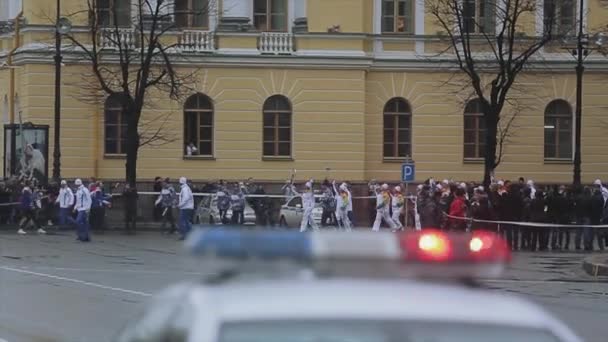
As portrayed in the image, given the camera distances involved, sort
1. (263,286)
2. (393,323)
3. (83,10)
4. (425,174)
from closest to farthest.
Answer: (393,323) → (263,286) → (83,10) → (425,174)

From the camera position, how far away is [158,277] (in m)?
22.4

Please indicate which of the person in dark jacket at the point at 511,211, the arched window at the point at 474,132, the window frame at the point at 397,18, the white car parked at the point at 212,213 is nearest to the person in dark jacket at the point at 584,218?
the person in dark jacket at the point at 511,211

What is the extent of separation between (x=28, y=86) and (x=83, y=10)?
143 inches

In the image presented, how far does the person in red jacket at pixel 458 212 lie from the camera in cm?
3353

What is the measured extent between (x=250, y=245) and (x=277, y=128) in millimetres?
45529

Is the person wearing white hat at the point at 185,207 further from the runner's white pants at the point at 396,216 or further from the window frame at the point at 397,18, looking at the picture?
the window frame at the point at 397,18

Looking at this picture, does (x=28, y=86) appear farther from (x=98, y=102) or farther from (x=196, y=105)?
(x=196, y=105)

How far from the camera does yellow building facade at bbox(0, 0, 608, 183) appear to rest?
159 feet

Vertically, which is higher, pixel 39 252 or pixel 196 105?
pixel 196 105

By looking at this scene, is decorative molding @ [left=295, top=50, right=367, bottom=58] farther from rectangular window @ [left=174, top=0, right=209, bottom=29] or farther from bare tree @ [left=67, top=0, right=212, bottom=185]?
bare tree @ [left=67, top=0, right=212, bottom=185]

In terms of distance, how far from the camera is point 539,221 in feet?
110

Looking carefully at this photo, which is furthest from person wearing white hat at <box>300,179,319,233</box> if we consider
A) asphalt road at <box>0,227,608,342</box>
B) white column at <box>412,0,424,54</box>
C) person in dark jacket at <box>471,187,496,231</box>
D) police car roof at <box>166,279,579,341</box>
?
police car roof at <box>166,279,579,341</box>

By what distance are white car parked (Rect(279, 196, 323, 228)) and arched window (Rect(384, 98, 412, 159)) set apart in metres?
9.80

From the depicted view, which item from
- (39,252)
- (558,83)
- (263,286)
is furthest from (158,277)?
(558,83)
